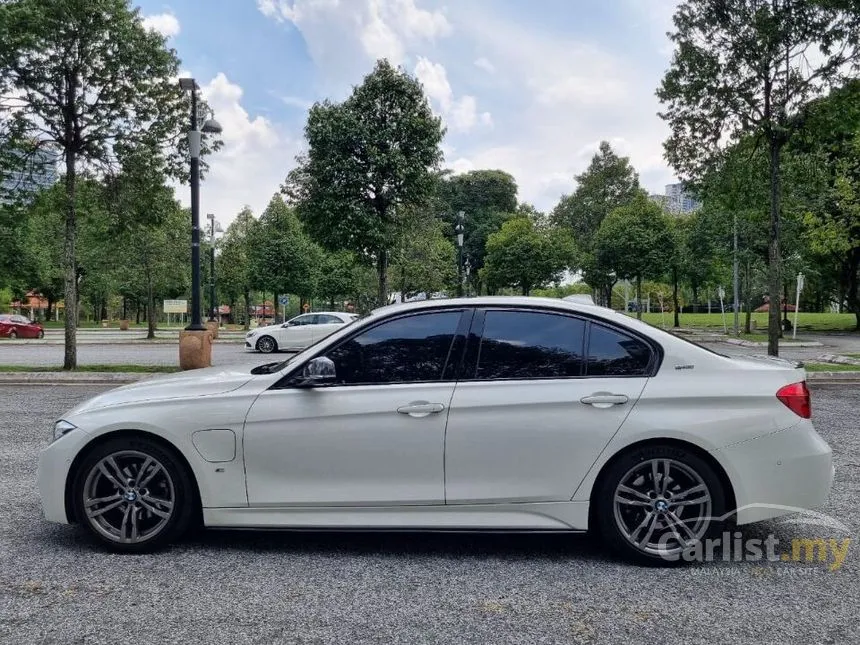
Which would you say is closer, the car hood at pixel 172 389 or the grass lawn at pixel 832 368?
the car hood at pixel 172 389

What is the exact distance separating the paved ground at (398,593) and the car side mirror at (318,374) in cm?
104

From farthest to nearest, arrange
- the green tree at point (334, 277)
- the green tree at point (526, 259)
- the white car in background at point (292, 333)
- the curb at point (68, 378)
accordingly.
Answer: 1. the green tree at point (334, 277)
2. the green tree at point (526, 259)
3. the white car in background at point (292, 333)
4. the curb at point (68, 378)

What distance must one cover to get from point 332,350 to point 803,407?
2.79 meters

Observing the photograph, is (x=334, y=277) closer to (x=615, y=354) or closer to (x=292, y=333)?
(x=292, y=333)

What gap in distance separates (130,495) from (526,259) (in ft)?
142

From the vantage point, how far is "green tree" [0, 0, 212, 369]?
44.3 ft

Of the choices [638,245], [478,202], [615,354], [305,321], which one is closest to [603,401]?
[615,354]

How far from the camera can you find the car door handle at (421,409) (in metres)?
3.62

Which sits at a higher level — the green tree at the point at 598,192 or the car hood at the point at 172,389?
the green tree at the point at 598,192

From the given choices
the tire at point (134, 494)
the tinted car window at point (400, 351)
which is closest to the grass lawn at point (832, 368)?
the tinted car window at point (400, 351)

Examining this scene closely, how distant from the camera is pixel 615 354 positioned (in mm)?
3773

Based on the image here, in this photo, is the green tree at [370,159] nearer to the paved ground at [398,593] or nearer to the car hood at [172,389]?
the car hood at [172,389]

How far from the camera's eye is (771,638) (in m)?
2.77

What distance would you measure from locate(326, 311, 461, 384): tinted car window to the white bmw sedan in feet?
0.03
